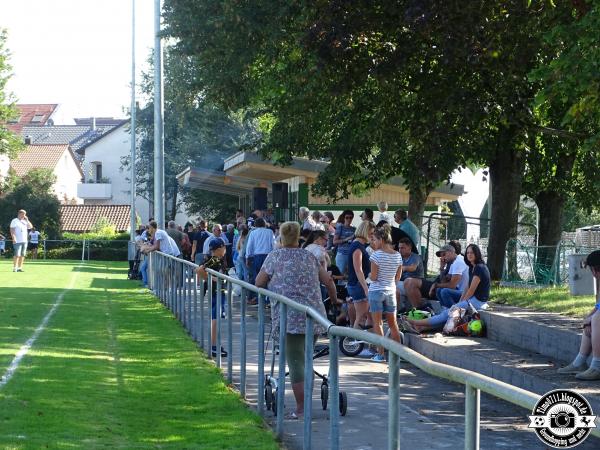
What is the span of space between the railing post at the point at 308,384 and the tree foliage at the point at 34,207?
60.1m

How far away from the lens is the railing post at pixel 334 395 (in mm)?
6844

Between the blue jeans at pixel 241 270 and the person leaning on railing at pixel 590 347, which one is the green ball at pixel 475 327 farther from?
the blue jeans at pixel 241 270

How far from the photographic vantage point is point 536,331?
1451cm

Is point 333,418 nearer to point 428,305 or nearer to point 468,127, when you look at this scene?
point 428,305

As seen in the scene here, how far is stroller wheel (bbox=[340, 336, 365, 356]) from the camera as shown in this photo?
681cm

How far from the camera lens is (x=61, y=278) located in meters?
36.4

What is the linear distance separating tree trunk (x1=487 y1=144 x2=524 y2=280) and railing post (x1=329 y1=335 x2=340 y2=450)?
721 inches

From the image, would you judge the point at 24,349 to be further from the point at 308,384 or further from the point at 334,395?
the point at 334,395

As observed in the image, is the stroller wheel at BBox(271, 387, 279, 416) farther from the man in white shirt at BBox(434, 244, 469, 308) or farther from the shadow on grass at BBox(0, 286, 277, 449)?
the man in white shirt at BBox(434, 244, 469, 308)

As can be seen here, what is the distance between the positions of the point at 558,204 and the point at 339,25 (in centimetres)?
1431

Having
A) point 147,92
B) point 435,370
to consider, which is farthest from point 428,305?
point 147,92

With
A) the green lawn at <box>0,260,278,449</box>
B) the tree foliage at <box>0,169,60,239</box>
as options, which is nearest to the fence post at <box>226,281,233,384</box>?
the green lawn at <box>0,260,278,449</box>

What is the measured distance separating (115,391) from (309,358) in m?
3.78

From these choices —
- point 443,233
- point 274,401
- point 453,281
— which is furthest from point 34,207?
point 274,401
